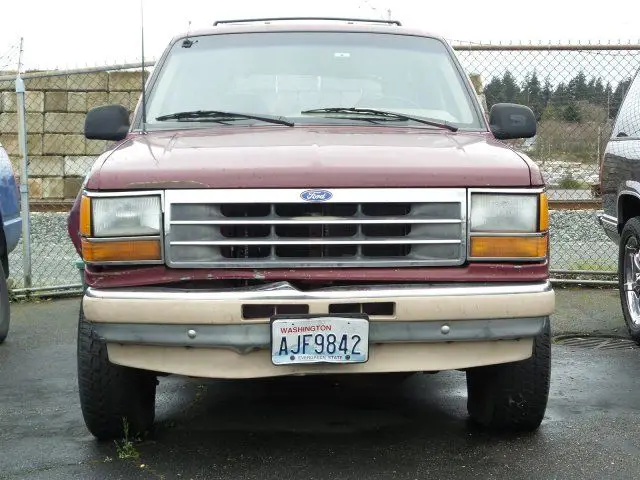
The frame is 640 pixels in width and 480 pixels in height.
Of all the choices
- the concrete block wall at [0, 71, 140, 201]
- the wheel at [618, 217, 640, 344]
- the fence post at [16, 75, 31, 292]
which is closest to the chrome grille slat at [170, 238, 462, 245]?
the wheel at [618, 217, 640, 344]

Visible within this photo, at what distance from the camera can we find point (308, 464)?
371 centimetres

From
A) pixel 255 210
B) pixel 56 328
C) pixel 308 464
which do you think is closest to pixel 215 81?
pixel 255 210

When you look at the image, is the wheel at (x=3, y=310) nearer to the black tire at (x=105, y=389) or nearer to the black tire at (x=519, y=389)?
the black tire at (x=105, y=389)

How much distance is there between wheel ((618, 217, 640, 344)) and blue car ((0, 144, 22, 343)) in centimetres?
428

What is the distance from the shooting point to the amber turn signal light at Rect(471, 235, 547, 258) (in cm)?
353

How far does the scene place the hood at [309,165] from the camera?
11.4 ft

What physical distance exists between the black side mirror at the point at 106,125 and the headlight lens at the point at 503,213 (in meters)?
1.95

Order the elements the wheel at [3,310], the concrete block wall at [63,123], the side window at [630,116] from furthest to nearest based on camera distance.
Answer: the concrete block wall at [63,123] → the wheel at [3,310] → the side window at [630,116]

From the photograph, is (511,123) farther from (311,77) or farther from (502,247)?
(502,247)

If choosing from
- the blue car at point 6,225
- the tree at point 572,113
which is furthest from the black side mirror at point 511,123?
the tree at point 572,113

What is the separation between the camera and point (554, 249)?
9.72 m

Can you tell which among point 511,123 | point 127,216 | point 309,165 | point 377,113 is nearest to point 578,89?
point 511,123

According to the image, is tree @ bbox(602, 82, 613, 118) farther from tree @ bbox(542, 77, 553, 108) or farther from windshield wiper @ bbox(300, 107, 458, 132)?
windshield wiper @ bbox(300, 107, 458, 132)

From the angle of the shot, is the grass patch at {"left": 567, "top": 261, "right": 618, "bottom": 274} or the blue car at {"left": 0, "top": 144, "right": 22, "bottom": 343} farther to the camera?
the grass patch at {"left": 567, "top": 261, "right": 618, "bottom": 274}
